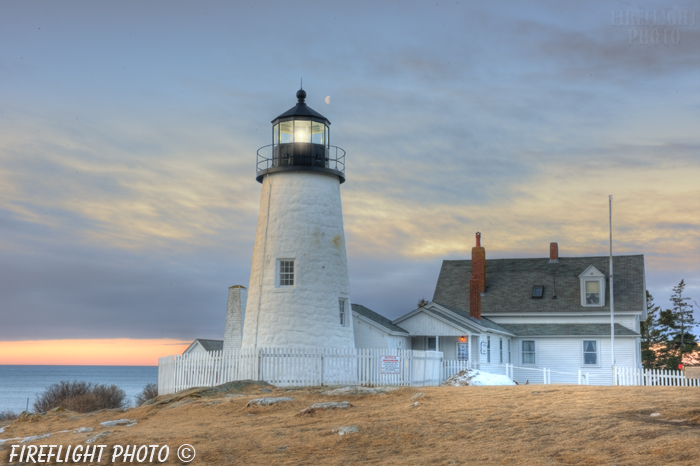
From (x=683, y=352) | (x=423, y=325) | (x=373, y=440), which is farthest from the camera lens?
(x=683, y=352)

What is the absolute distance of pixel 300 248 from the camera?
84.2 feet

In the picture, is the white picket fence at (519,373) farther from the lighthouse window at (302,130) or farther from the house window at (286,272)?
the lighthouse window at (302,130)

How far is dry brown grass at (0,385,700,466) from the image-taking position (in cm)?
1064

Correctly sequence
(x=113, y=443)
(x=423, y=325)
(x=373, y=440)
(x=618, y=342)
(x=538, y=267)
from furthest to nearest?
(x=538, y=267) → (x=618, y=342) → (x=423, y=325) → (x=113, y=443) → (x=373, y=440)

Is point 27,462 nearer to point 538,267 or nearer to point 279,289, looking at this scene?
point 279,289

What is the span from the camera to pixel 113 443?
1337cm

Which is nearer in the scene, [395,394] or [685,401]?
[685,401]

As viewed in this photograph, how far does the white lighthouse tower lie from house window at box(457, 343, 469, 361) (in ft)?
28.7

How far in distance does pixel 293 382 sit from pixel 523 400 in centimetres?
1065

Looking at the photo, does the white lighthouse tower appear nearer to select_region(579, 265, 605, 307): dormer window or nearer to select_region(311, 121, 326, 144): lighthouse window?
select_region(311, 121, 326, 144): lighthouse window

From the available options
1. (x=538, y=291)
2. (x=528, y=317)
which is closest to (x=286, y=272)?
(x=528, y=317)

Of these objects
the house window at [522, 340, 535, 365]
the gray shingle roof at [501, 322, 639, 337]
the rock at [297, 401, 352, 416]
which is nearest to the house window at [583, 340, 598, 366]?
the gray shingle roof at [501, 322, 639, 337]

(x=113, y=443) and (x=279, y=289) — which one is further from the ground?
(x=279, y=289)

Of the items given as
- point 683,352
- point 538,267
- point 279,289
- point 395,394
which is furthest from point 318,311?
point 683,352
